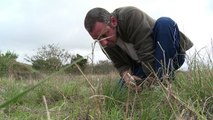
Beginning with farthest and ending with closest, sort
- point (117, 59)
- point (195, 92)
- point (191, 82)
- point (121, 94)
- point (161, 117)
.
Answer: point (117, 59) < point (121, 94) < point (191, 82) < point (195, 92) < point (161, 117)

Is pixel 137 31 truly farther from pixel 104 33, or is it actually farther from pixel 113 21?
pixel 104 33

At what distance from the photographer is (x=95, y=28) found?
3645mm

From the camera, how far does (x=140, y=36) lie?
399 centimetres

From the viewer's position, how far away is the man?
3701mm

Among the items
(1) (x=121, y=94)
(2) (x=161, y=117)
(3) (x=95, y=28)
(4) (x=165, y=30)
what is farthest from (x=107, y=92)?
(2) (x=161, y=117)

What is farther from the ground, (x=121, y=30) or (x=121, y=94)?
(x=121, y=30)

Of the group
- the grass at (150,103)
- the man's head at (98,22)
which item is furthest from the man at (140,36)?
the grass at (150,103)

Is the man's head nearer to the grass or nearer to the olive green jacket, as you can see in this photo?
the olive green jacket

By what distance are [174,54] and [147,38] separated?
0.93 ft

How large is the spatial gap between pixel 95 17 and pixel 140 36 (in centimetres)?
54

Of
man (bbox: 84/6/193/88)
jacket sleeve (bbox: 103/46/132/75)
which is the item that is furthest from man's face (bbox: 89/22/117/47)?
jacket sleeve (bbox: 103/46/132/75)

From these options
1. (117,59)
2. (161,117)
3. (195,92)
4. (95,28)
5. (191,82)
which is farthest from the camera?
(117,59)

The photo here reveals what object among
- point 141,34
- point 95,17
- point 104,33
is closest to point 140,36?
point 141,34

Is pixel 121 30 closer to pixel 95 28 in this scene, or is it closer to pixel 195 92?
pixel 95 28
